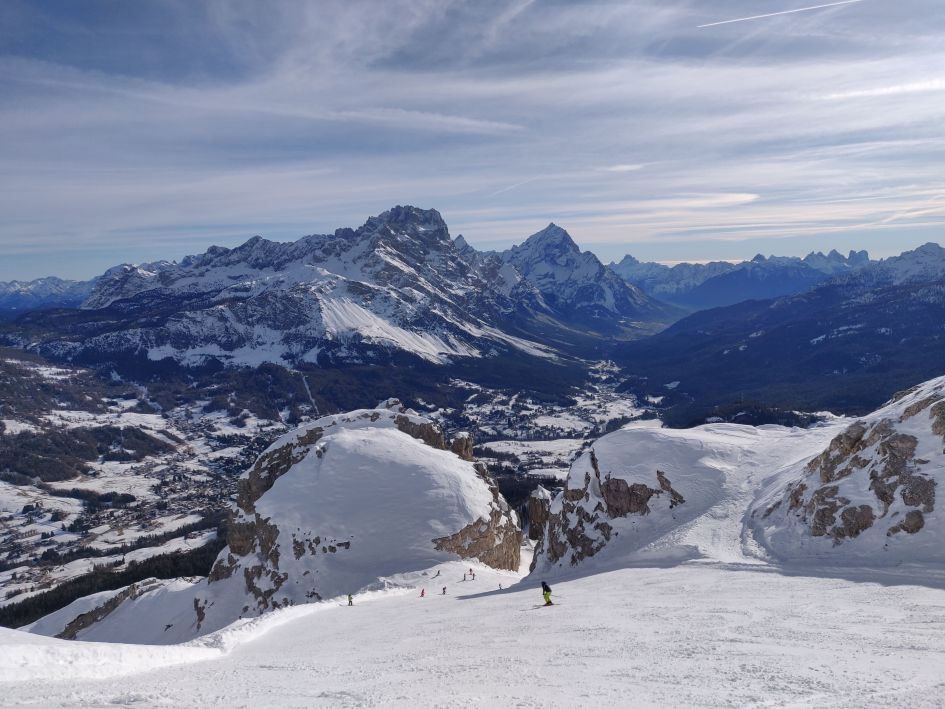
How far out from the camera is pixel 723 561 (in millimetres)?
46562

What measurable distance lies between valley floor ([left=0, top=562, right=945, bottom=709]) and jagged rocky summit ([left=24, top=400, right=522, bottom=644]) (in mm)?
36728

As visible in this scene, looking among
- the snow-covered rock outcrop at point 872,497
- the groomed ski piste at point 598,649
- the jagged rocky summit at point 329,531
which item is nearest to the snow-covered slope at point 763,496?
the snow-covered rock outcrop at point 872,497

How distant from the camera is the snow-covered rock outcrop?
40719mm

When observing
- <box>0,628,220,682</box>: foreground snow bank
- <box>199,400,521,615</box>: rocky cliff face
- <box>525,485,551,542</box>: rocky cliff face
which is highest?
<box>0,628,220,682</box>: foreground snow bank

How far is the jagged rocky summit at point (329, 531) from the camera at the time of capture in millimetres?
75250

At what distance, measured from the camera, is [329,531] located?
77875mm

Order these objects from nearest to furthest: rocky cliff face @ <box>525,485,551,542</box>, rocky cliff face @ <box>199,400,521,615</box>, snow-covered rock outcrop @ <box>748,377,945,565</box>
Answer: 1. snow-covered rock outcrop @ <box>748,377,945,565</box>
2. rocky cliff face @ <box>199,400,521,615</box>
3. rocky cliff face @ <box>525,485,551,542</box>

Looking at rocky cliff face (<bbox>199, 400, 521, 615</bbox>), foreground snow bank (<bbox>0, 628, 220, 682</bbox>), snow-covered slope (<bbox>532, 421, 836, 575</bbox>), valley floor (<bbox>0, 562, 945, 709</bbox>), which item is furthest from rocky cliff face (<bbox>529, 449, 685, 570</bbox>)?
foreground snow bank (<bbox>0, 628, 220, 682</bbox>)

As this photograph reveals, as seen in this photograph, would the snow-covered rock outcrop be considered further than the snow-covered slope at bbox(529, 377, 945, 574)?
No

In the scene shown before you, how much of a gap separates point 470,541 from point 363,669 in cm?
5473

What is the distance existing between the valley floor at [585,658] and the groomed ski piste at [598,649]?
108 mm

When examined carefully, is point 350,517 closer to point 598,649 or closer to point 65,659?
point 65,659

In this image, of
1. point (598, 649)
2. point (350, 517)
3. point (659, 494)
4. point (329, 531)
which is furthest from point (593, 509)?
point (598, 649)

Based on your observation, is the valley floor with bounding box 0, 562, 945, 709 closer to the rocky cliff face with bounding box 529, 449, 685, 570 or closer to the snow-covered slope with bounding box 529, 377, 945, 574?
the snow-covered slope with bounding box 529, 377, 945, 574
